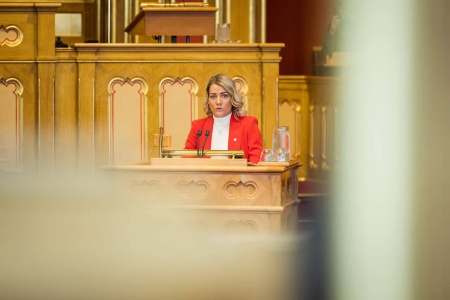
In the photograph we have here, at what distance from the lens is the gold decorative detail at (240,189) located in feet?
10.6

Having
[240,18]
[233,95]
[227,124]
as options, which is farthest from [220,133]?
[240,18]

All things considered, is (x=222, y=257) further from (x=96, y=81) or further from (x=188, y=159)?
(x=96, y=81)

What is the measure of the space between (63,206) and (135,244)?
50mm

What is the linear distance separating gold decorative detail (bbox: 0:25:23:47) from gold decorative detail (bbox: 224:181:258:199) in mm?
2647

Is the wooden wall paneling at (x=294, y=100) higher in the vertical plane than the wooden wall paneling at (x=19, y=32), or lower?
lower

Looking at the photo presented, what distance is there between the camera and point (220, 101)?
4.05 meters

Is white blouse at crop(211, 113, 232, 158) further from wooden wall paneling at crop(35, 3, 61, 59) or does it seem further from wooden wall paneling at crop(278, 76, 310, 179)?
wooden wall paneling at crop(278, 76, 310, 179)

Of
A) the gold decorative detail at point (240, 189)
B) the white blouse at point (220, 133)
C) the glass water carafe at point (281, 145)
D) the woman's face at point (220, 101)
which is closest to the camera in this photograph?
the glass water carafe at point (281, 145)

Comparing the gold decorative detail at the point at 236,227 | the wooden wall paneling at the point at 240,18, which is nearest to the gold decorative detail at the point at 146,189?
the gold decorative detail at the point at 236,227

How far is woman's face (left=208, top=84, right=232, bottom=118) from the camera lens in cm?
405

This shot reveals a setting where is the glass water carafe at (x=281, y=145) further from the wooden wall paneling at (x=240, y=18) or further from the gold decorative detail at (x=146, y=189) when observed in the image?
the wooden wall paneling at (x=240, y=18)

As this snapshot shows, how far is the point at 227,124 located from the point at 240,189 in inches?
31.0

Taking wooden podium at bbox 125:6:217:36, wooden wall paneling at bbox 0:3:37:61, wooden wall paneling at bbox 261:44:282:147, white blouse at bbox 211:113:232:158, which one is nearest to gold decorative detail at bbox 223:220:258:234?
white blouse at bbox 211:113:232:158

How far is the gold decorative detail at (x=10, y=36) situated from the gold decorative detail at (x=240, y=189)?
2.65 m
